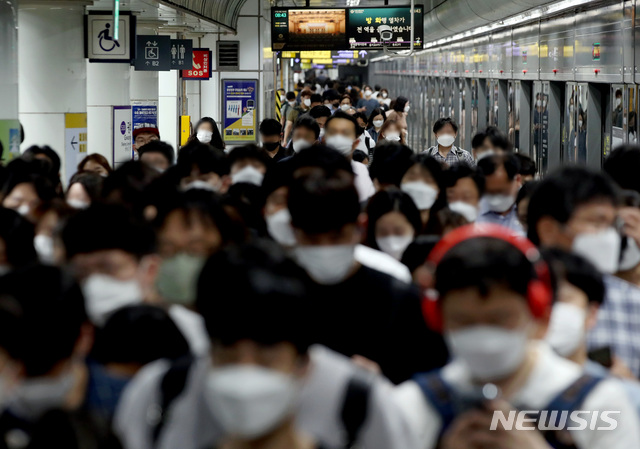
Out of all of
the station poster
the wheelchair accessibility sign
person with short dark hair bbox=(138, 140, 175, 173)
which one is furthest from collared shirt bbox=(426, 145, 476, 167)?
the station poster

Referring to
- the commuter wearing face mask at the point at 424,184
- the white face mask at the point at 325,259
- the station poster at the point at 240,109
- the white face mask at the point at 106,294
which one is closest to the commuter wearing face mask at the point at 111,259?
the white face mask at the point at 106,294

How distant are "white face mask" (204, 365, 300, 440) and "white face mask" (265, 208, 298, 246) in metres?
2.09

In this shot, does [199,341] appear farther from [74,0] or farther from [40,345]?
[74,0]

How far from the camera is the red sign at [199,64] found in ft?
56.1

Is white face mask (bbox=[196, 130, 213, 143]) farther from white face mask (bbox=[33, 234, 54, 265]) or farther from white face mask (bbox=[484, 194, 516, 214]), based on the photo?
white face mask (bbox=[33, 234, 54, 265])

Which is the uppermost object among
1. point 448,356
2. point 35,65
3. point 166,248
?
point 35,65

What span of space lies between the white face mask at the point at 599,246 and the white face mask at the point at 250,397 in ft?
4.24

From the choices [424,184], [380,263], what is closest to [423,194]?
[424,184]

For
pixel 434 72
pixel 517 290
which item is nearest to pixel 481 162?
pixel 517 290

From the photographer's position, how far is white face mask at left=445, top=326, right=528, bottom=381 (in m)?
2.07

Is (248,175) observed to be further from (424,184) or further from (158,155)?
(424,184)

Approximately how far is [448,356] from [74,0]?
24.6 feet

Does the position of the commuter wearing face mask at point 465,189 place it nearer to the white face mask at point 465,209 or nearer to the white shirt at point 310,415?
the white face mask at point 465,209

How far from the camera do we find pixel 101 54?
32.4 feet
